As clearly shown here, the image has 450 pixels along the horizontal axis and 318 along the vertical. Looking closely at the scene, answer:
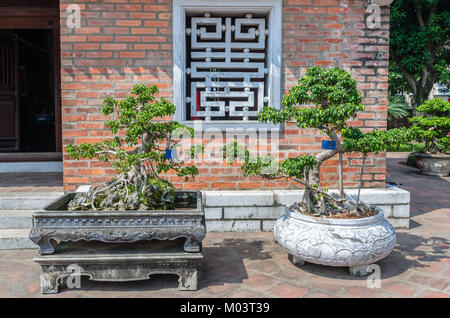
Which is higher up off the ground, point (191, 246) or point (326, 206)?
point (326, 206)

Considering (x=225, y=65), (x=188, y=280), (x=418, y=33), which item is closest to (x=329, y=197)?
(x=188, y=280)

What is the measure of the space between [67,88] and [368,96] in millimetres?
3628

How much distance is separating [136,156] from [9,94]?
6213mm

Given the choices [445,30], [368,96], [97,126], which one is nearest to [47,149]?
[97,126]

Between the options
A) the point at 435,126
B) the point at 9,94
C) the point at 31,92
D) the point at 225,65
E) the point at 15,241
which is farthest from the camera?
the point at 31,92

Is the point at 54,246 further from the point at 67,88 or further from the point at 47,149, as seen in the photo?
the point at 47,149

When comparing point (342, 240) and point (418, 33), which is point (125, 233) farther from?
point (418, 33)

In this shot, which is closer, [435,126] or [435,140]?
[435,126]

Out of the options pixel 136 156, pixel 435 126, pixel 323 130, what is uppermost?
pixel 435 126

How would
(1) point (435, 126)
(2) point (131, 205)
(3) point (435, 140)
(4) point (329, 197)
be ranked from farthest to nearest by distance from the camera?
(3) point (435, 140), (1) point (435, 126), (4) point (329, 197), (2) point (131, 205)

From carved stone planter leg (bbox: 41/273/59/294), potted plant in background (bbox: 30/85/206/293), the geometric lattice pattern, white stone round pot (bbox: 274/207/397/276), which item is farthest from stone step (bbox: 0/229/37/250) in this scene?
white stone round pot (bbox: 274/207/397/276)

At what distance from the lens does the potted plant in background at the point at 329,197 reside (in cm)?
296

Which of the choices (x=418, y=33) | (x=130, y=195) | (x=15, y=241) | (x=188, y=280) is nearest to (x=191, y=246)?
(x=188, y=280)

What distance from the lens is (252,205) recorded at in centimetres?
429
